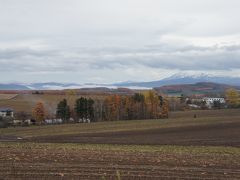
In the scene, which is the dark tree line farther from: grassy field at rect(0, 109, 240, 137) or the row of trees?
grassy field at rect(0, 109, 240, 137)

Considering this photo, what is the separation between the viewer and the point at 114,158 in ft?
72.4

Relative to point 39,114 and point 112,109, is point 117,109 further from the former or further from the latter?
point 39,114

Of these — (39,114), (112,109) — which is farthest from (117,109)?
(39,114)

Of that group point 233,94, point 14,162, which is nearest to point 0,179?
point 14,162

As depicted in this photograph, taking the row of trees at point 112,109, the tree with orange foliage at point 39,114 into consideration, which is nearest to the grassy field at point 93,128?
the tree with orange foliage at point 39,114

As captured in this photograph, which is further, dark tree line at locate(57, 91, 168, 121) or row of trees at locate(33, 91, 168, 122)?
dark tree line at locate(57, 91, 168, 121)

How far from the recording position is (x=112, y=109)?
12950 centimetres

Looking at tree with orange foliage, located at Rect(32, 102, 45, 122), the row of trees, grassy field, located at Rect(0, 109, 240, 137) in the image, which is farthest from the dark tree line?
grassy field, located at Rect(0, 109, 240, 137)

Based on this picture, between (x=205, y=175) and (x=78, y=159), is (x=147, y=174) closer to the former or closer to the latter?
(x=205, y=175)

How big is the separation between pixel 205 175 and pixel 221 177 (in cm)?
63

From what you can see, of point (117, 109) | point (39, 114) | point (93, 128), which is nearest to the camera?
point (93, 128)

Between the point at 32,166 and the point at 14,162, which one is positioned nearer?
the point at 32,166

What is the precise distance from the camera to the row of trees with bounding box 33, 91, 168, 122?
401 ft

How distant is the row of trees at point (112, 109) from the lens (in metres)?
122
